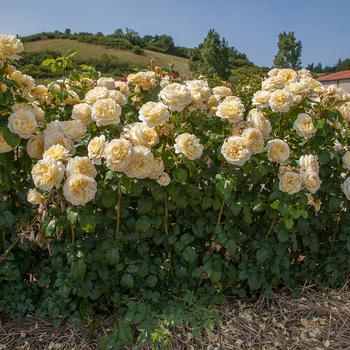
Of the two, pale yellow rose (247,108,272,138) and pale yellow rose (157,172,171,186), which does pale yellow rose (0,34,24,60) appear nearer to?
pale yellow rose (157,172,171,186)

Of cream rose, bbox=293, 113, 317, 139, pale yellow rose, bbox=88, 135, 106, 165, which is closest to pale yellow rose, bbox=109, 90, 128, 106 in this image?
pale yellow rose, bbox=88, 135, 106, 165

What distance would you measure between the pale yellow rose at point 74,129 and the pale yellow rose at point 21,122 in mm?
142

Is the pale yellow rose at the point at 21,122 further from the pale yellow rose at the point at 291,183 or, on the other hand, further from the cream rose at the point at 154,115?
the pale yellow rose at the point at 291,183

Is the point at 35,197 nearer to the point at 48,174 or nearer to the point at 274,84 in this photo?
the point at 48,174

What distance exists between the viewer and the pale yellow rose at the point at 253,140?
1981mm

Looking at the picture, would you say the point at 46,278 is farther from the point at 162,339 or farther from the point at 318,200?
the point at 318,200

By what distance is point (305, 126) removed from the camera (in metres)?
2.14

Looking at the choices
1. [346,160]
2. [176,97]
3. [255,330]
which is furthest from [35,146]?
[346,160]

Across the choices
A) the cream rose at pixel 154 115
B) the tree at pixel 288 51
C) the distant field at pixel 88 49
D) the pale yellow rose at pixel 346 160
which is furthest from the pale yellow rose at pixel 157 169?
the distant field at pixel 88 49

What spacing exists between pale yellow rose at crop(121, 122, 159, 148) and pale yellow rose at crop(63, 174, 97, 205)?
0.27 meters

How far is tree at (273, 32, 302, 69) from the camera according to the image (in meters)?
35.3

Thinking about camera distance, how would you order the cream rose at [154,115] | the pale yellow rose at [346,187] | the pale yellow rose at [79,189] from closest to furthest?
the pale yellow rose at [79,189], the cream rose at [154,115], the pale yellow rose at [346,187]

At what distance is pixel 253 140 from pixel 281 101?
0.28 meters

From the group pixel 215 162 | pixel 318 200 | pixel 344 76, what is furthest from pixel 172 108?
pixel 344 76
